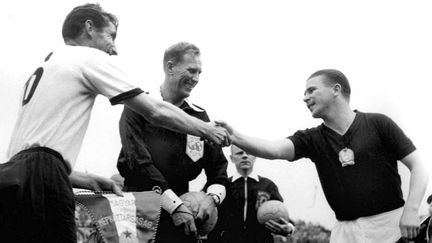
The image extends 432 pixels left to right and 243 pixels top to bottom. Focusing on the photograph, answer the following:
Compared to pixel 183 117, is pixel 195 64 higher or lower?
higher

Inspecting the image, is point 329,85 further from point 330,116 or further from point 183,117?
point 183,117

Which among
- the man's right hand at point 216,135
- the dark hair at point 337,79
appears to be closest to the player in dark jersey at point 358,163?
the dark hair at point 337,79

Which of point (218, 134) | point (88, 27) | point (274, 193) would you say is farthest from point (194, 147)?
point (274, 193)

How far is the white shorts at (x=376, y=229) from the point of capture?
5547 mm

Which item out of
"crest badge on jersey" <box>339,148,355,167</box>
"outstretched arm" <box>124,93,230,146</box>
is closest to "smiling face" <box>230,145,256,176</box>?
"crest badge on jersey" <box>339,148,355,167</box>

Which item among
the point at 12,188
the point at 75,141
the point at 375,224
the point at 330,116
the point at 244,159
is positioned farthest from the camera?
the point at 244,159

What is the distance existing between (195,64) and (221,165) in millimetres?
988

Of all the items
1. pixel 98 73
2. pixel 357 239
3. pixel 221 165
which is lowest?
pixel 357 239

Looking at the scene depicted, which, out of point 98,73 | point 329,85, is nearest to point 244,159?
point 329,85

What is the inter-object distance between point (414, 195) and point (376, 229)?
0.47 meters

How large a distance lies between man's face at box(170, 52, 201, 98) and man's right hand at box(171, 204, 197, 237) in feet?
3.66

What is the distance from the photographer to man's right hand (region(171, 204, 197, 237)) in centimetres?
506

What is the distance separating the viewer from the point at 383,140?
18.8ft

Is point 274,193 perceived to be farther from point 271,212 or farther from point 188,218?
point 188,218
